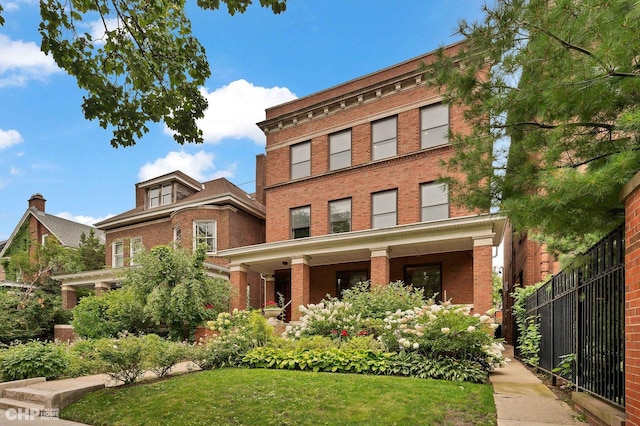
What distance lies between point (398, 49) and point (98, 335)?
55.0ft

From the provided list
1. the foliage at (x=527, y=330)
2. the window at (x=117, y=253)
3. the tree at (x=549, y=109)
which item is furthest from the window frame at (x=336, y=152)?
the window at (x=117, y=253)

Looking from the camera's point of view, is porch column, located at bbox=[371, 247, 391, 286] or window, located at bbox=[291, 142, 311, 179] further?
window, located at bbox=[291, 142, 311, 179]

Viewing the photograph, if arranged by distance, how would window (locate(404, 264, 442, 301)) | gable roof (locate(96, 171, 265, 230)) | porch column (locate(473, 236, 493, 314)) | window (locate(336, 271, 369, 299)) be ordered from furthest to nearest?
1. gable roof (locate(96, 171, 265, 230))
2. window (locate(336, 271, 369, 299))
3. window (locate(404, 264, 442, 301))
4. porch column (locate(473, 236, 493, 314))

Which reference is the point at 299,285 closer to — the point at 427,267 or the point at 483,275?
the point at 427,267

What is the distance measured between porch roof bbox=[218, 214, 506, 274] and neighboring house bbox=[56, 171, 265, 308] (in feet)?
8.68

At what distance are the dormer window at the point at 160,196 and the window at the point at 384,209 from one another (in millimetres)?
13828

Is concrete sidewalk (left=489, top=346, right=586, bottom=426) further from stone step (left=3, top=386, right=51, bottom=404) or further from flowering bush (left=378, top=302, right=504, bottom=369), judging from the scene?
stone step (left=3, top=386, right=51, bottom=404)

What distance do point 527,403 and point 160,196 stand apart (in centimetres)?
2478

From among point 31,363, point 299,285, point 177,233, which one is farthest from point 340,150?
point 31,363

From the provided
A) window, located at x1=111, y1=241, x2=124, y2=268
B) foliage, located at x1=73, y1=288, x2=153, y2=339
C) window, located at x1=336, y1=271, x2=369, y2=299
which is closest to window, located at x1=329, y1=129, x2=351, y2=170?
window, located at x1=336, y1=271, x2=369, y2=299

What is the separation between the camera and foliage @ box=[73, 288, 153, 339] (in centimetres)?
1563

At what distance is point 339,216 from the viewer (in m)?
19.6

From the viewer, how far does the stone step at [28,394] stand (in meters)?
7.86

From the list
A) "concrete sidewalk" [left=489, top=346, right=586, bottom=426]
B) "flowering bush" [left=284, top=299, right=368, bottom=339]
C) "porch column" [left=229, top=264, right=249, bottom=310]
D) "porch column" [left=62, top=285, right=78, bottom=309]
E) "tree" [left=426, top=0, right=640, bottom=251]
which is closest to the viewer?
"tree" [left=426, top=0, right=640, bottom=251]
